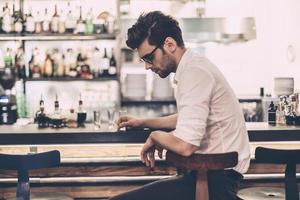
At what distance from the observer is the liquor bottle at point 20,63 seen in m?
5.75

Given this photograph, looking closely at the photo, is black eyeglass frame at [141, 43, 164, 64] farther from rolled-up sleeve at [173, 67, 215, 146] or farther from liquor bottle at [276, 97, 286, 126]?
liquor bottle at [276, 97, 286, 126]

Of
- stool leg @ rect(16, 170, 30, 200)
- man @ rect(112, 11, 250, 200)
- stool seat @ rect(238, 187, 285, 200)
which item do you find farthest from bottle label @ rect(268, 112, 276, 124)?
stool leg @ rect(16, 170, 30, 200)

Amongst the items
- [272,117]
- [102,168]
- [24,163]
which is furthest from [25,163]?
[272,117]

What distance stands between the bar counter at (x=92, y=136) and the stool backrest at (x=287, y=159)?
488mm

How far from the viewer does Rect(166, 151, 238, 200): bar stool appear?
2.17m

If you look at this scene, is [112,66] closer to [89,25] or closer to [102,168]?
[89,25]

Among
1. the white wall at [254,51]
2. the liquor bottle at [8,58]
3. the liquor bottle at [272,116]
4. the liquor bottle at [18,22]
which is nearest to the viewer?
the liquor bottle at [272,116]

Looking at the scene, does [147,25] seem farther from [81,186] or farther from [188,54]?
[81,186]

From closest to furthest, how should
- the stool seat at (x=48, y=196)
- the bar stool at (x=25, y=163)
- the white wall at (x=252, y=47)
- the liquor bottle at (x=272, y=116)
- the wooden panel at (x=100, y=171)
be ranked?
the bar stool at (x=25, y=163), the stool seat at (x=48, y=196), the wooden panel at (x=100, y=171), the liquor bottle at (x=272, y=116), the white wall at (x=252, y=47)

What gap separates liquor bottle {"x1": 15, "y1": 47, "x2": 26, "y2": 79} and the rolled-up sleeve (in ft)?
12.7

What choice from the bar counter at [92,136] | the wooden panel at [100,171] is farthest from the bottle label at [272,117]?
the wooden panel at [100,171]

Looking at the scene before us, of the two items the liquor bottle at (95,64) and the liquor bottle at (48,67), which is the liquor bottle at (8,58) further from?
the liquor bottle at (95,64)

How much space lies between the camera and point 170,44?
234cm

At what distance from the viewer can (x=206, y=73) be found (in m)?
2.20
